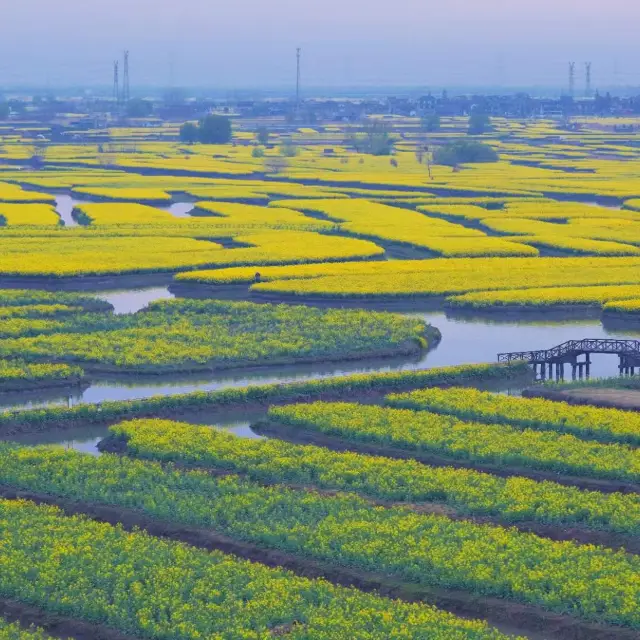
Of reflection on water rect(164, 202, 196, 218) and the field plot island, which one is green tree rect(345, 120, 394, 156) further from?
the field plot island

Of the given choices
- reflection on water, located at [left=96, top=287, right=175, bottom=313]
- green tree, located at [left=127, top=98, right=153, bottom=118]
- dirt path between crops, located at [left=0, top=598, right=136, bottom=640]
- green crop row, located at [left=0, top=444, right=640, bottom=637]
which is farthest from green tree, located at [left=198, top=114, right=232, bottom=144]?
dirt path between crops, located at [left=0, top=598, right=136, bottom=640]

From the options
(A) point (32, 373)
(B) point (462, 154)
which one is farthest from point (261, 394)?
(B) point (462, 154)

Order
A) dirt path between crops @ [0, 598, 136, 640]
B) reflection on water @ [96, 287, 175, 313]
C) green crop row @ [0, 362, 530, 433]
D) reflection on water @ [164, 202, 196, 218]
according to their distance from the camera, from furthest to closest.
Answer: reflection on water @ [164, 202, 196, 218], reflection on water @ [96, 287, 175, 313], green crop row @ [0, 362, 530, 433], dirt path between crops @ [0, 598, 136, 640]

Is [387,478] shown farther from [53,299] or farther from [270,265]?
[270,265]

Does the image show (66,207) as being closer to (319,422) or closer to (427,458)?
(319,422)

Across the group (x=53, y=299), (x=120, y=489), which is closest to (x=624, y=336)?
(x=53, y=299)
